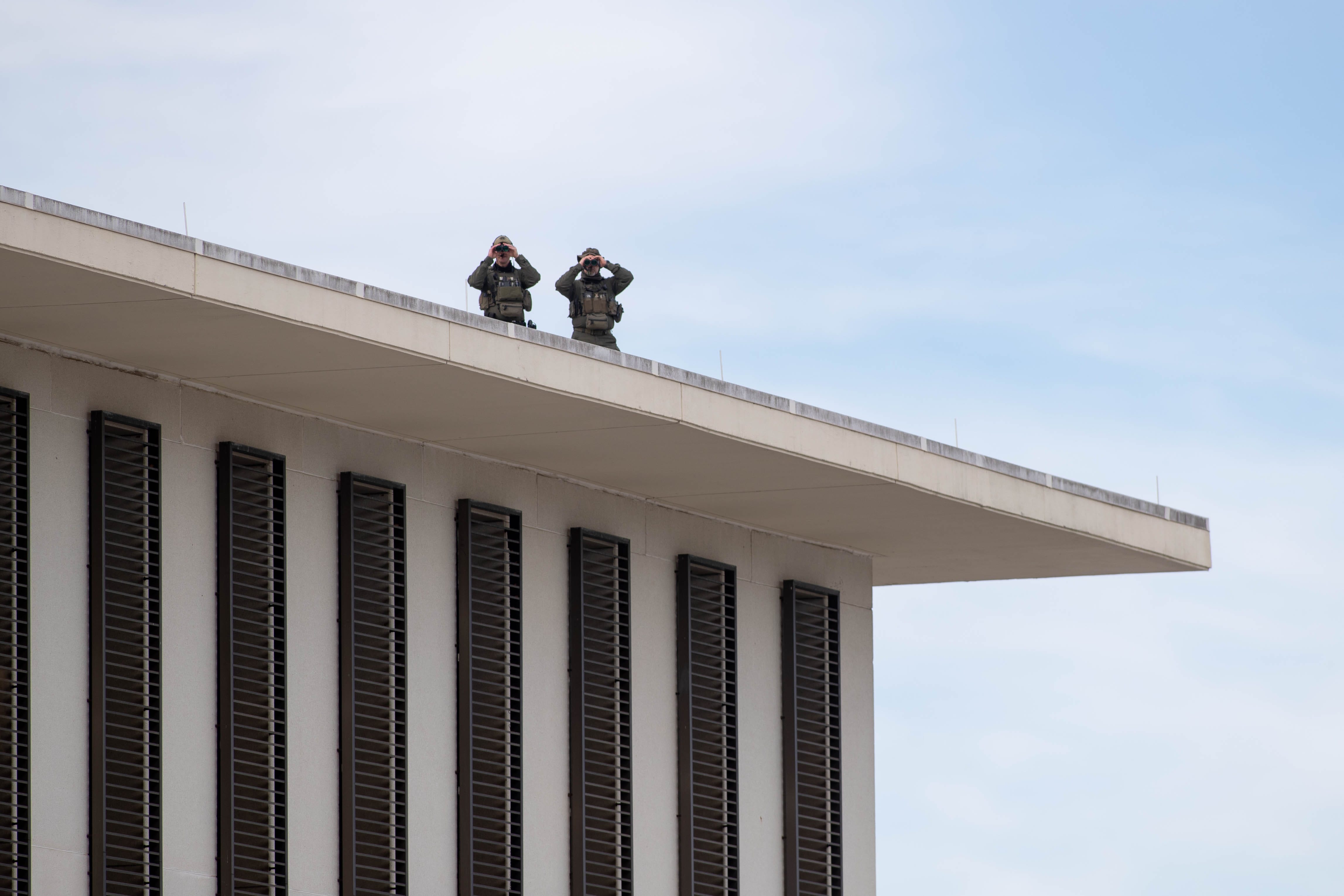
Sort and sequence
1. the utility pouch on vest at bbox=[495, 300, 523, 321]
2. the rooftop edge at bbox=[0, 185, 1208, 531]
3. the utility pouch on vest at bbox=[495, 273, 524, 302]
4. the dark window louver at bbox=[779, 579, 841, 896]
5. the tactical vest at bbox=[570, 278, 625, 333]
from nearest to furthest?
1. the rooftop edge at bbox=[0, 185, 1208, 531]
2. the utility pouch on vest at bbox=[495, 300, 523, 321]
3. the utility pouch on vest at bbox=[495, 273, 524, 302]
4. the tactical vest at bbox=[570, 278, 625, 333]
5. the dark window louver at bbox=[779, 579, 841, 896]

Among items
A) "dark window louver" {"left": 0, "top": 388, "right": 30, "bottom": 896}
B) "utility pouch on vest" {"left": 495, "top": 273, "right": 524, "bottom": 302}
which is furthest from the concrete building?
"utility pouch on vest" {"left": 495, "top": 273, "right": 524, "bottom": 302}

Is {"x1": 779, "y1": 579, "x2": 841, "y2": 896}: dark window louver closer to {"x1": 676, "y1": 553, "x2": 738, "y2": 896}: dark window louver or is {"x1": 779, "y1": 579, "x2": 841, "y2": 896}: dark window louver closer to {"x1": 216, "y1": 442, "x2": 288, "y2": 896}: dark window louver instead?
{"x1": 676, "y1": 553, "x2": 738, "y2": 896}: dark window louver

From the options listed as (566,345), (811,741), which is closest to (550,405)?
(566,345)

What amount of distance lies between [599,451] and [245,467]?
3.38 m

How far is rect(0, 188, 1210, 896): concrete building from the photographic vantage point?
61.9 ft

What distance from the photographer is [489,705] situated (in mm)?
22094

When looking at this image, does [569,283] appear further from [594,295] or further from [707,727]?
[707,727]

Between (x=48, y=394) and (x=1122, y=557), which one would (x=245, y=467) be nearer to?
(x=48, y=394)

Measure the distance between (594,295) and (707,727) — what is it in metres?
4.17

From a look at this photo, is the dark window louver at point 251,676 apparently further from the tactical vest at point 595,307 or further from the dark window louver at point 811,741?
the dark window louver at point 811,741

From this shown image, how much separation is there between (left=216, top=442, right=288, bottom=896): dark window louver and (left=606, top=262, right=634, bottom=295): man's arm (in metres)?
4.36

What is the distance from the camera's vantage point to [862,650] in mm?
26266

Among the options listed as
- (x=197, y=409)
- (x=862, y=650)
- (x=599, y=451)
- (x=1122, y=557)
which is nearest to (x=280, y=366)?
(x=197, y=409)

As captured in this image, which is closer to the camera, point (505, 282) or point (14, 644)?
point (14, 644)
